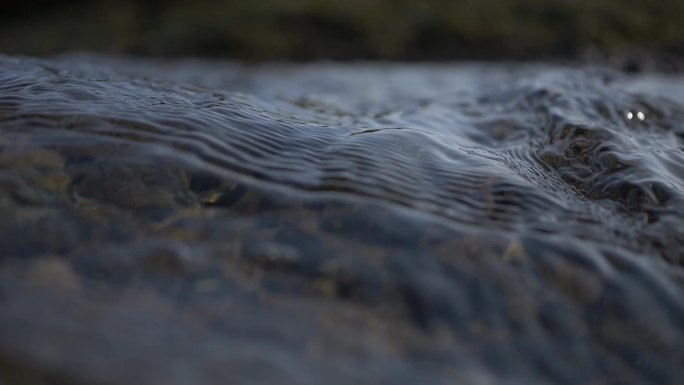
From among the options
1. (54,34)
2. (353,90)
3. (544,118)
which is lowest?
(54,34)

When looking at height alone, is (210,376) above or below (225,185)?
below

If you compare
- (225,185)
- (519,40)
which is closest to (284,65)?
(519,40)

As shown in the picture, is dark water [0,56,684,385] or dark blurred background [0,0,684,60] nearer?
dark water [0,56,684,385]

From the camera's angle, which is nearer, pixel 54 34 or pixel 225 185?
pixel 225 185

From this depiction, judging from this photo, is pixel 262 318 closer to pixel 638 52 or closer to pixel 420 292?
pixel 420 292

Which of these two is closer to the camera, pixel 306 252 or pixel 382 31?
pixel 306 252
